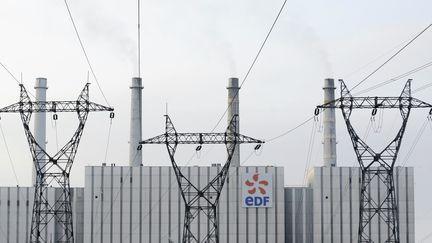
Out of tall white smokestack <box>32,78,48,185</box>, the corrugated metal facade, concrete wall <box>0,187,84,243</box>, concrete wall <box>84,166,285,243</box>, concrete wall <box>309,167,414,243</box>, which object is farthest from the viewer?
tall white smokestack <box>32,78,48,185</box>

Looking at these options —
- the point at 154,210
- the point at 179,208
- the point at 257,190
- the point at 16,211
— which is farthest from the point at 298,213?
the point at 16,211

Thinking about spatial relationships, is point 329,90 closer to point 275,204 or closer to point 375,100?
point 275,204

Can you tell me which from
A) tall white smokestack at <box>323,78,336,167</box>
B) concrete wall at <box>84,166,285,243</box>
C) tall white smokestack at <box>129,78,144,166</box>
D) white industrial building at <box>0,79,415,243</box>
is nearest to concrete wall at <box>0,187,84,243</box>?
white industrial building at <box>0,79,415,243</box>

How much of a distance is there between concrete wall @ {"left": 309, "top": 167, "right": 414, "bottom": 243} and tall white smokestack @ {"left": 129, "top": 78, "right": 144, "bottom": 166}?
70.3ft

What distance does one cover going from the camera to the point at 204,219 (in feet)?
365

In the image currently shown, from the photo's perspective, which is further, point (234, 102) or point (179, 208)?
point (234, 102)

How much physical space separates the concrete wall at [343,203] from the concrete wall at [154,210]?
3706 mm

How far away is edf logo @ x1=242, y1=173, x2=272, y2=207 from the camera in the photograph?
111 metres

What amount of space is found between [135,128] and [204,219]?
16.8m

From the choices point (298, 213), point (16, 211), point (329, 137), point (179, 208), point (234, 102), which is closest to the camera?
point (179, 208)

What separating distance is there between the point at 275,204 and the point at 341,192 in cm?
655

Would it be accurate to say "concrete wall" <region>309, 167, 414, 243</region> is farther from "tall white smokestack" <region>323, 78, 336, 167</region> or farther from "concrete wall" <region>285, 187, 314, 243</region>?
"tall white smokestack" <region>323, 78, 336, 167</region>

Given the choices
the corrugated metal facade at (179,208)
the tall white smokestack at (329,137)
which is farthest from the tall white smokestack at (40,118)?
the tall white smokestack at (329,137)

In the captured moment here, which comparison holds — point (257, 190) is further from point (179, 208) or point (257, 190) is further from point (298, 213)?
point (179, 208)
